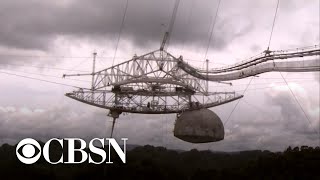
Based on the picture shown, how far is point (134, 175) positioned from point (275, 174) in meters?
25.0

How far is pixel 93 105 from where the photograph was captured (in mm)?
64875

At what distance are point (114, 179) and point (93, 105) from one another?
2424 centimetres

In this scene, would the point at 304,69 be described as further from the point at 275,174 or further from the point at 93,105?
the point at 275,174

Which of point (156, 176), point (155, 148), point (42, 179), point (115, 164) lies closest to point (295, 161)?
point (156, 176)

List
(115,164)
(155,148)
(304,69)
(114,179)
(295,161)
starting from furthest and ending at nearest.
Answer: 1. (155,148)
2. (115,164)
3. (114,179)
4. (295,161)
5. (304,69)

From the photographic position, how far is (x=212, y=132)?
6259 centimetres

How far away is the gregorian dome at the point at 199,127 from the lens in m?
62.0

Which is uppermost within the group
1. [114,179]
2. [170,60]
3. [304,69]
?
[170,60]

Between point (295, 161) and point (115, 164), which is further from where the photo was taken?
point (115, 164)

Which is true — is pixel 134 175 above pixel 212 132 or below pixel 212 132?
below

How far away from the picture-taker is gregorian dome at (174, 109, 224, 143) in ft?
203

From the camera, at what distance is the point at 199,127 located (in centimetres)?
6197

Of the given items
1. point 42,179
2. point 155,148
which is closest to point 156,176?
point 42,179

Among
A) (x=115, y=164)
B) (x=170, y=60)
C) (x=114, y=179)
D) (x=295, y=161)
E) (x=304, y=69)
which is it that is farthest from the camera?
(x=115, y=164)
